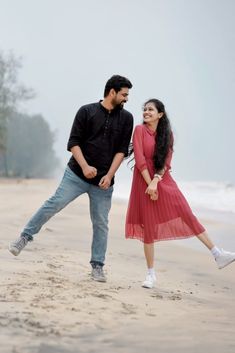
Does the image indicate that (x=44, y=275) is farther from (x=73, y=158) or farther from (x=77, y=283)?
(x=73, y=158)

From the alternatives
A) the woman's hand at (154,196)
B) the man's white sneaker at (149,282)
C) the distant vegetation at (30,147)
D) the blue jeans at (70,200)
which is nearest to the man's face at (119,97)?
the blue jeans at (70,200)

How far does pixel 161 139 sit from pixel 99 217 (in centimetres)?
85

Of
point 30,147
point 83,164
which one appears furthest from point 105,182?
point 30,147

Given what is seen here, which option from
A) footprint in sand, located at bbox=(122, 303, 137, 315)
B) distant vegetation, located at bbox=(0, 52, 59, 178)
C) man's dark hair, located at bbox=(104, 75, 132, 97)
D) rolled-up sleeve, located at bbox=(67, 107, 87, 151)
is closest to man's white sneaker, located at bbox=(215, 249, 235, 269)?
footprint in sand, located at bbox=(122, 303, 137, 315)

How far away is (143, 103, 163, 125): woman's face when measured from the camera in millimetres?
5377

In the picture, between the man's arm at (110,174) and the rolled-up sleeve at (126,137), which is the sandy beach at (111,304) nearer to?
the man's arm at (110,174)

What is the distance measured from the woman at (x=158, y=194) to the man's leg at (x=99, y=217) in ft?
0.92

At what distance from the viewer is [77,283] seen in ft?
16.2

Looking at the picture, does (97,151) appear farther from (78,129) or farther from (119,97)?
(119,97)

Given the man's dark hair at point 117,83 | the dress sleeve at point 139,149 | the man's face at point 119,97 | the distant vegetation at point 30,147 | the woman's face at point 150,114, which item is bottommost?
the distant vegetation at point 30,147

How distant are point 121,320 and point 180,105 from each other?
150m

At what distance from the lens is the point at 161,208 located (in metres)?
5.39

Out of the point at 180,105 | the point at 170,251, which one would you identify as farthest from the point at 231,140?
the point at 170,251

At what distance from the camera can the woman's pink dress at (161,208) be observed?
17.6ft
